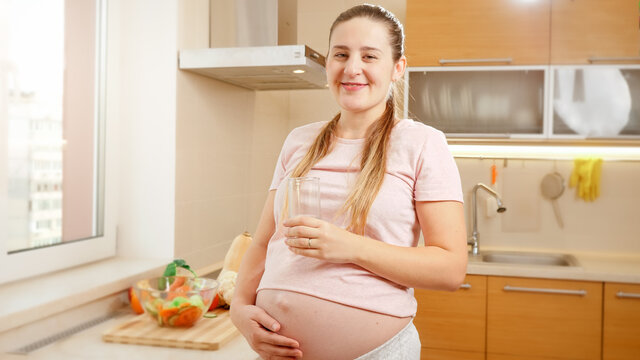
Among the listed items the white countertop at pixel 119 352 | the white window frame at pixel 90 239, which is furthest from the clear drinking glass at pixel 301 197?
the white window frame at pixel 90 239

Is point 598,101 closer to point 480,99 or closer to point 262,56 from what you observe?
point 480,99

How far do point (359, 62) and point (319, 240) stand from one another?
34 centimetres

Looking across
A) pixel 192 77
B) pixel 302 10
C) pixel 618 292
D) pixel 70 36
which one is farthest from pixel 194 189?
pixel 618 292

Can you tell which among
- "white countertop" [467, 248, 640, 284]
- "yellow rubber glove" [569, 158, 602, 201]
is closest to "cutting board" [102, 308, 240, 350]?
"white countertop" [467, 248, 640, 284]

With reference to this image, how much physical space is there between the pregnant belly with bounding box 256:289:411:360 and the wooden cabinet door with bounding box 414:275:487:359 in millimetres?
1665

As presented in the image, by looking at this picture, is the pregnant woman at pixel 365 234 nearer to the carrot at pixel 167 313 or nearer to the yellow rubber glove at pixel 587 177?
the carrot at pixel 167 313

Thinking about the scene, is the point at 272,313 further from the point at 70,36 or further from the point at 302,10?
the point at 302,10

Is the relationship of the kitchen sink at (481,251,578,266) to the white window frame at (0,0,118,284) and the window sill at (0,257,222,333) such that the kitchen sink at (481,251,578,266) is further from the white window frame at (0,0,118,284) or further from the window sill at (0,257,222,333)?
the white window frame at (0,0,118,284)

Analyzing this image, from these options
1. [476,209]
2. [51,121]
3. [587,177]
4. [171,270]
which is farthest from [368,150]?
[587,177]

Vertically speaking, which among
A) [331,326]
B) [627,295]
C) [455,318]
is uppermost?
[331,326]

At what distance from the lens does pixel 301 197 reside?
0.93 meters

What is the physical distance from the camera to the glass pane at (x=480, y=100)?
9.04ft

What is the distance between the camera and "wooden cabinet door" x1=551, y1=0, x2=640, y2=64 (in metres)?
2.64

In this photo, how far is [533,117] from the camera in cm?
276
